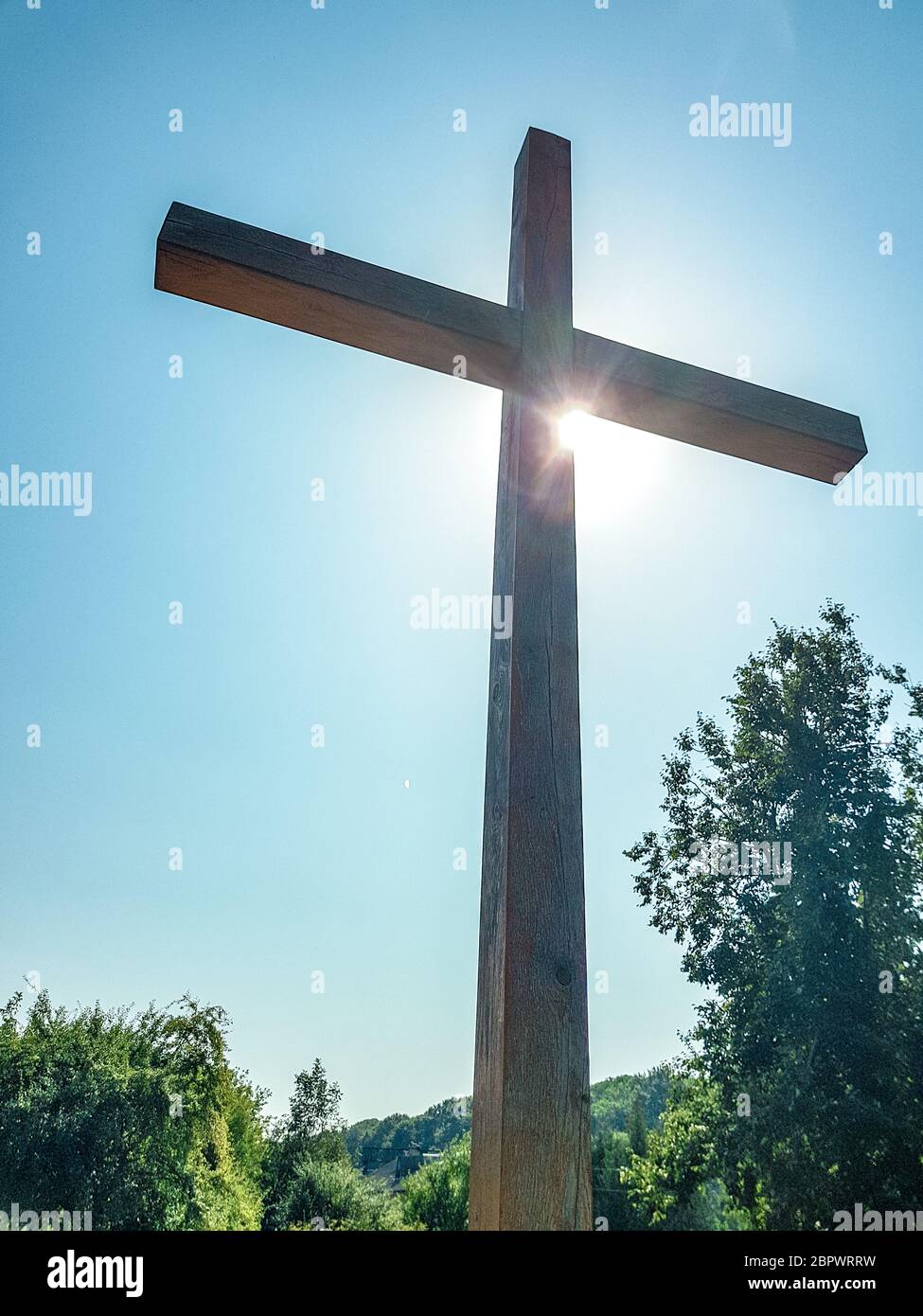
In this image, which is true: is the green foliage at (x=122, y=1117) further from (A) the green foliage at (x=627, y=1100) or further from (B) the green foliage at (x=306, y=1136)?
(A) the green foliage at (x=627, y=1100)

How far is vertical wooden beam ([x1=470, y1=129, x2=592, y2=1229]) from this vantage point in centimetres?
84

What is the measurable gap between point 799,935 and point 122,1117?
13.0 meters

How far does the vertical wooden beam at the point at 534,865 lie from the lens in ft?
2.76

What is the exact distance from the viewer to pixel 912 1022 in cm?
1126

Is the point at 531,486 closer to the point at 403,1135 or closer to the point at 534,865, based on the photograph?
the point at 534,865

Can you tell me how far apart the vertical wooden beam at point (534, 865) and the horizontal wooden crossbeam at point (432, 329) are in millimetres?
88

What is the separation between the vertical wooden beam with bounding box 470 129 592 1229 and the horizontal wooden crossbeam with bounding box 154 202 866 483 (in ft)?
0.29

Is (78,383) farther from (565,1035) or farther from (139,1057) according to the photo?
(139,1057)

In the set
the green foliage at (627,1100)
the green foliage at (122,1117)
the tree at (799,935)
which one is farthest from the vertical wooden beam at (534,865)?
the green foliage at (122,1117)

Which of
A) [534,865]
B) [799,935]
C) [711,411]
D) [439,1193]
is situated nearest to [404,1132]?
[439,1193]

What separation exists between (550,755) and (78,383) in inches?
282

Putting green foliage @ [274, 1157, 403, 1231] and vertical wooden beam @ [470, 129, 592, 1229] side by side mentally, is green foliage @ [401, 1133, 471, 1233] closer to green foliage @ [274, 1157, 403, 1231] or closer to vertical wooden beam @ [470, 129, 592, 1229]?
green foliage @ [274, 1157, 403, 1231]

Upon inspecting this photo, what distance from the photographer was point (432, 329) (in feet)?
4.33
